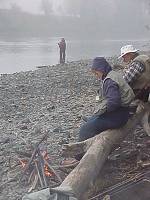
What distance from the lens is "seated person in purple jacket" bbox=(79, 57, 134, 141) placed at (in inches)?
225

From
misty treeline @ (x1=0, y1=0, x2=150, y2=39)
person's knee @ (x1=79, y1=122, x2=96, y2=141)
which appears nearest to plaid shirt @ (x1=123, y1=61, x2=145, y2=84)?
person's knee @ (x1=79, y1=122, x2=96, y2=141)

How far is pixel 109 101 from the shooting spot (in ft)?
18.8

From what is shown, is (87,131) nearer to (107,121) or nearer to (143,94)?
(107,121)

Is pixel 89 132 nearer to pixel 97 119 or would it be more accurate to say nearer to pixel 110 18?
pixel 97 119

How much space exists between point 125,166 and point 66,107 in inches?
191

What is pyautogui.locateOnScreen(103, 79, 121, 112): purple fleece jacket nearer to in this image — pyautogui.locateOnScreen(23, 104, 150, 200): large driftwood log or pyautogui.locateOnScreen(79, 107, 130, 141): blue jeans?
pyautogui.locateOnScreen(79, 107, 130, 141): blue jeans

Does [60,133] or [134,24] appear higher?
[134,24]

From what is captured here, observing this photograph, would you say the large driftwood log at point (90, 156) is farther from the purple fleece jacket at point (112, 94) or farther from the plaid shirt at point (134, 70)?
the plaid shirt at point (134, 70)

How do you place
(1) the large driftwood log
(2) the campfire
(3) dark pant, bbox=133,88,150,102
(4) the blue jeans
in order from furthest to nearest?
1. (3) dark pant, bbox=133,88,150,102
2. (4) the blue jeans
3. (2) the campfire
4. (1) the large driftwood log

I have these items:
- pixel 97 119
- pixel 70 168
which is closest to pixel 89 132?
pixel 97 119

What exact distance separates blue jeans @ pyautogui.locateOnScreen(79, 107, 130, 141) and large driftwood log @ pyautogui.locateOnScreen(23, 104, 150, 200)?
0.30 ft

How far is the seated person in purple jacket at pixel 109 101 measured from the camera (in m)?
5.72

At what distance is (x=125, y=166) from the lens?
584cm

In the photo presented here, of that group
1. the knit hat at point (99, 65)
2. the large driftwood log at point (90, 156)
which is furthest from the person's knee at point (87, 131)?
the knit hat at point (99, 65)
